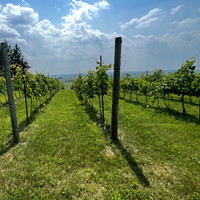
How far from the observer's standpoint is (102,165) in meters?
4.45

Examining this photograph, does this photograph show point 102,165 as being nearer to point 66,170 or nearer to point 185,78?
point 66,170

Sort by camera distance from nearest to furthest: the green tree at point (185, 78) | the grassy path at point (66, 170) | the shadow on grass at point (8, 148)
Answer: the grassy path at point (66, 170)
the shadow on grass at point (8, 148)
the green tree at point (185, 78)

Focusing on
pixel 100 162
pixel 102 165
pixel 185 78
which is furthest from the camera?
pixel 185 78

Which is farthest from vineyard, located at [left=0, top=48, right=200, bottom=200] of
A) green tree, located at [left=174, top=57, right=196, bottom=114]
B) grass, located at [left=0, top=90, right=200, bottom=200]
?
green tree, located at [left=174, top=57, right=196, bottom=114]

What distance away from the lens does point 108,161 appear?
465 cm

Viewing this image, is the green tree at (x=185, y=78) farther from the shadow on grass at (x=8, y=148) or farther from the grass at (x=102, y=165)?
the shadow on grass at (x=8, y=148)

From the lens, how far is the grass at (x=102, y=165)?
344 centimetres

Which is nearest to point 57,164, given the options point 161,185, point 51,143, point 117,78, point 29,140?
point 51,143

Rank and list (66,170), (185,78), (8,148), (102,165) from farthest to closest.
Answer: (185,78), (8,148), (102,165), (66,170)

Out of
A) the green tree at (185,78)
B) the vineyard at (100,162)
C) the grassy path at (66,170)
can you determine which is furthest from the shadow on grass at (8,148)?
the green tree at (185,78)

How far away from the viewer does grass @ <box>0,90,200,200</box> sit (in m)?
3.44

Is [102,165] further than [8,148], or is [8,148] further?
[8,148]

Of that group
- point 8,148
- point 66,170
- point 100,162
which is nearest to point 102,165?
point 100,162

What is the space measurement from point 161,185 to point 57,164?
352 centimetres
